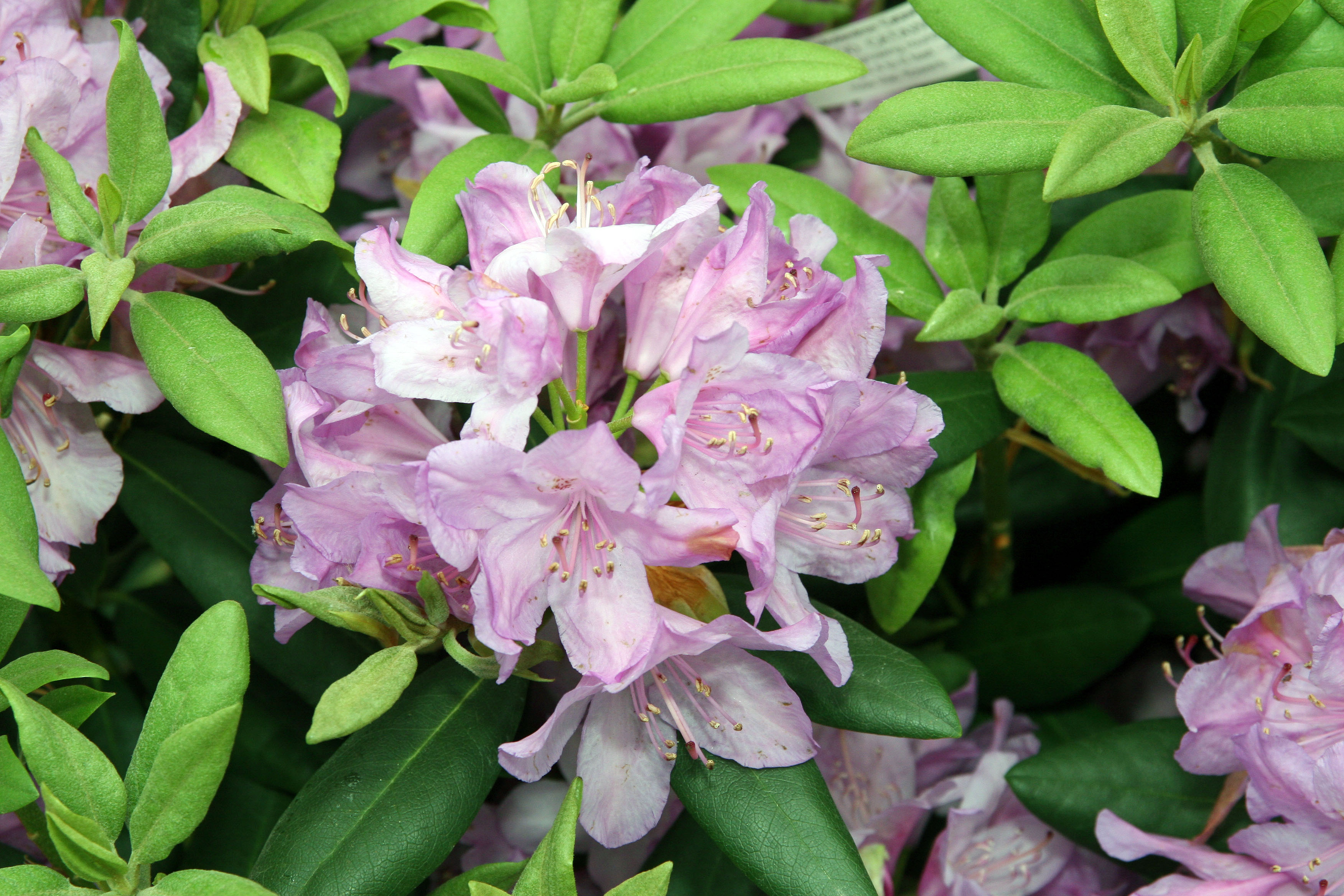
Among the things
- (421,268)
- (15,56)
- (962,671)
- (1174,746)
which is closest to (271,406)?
(421,268)

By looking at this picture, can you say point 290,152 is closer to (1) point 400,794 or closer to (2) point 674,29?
(2) point 674,29

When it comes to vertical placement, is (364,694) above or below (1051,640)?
above

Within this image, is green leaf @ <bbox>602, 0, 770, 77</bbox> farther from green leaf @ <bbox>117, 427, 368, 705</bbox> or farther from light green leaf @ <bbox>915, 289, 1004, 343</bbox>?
green leaf @ <bbox>117, 427, 368, 705</bbox>

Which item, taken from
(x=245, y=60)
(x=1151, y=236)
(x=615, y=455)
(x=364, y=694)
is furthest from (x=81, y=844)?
(x=1151, y=236)

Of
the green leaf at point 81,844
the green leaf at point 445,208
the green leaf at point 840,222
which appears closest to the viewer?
the green leaf at point 81,844

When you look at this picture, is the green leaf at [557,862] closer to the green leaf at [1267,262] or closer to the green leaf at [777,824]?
the green leaf at [777,824]

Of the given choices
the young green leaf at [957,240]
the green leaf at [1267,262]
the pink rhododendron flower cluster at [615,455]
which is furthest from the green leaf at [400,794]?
the green leaf at [1267,262]

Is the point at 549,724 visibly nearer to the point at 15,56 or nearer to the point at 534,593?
the point at 534,593
